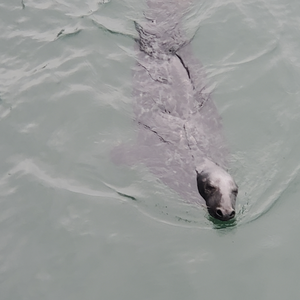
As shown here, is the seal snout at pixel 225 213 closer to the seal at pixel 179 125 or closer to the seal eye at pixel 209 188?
the seal at pixel 179 125

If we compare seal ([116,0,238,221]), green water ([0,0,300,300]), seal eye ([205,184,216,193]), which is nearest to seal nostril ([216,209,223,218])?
seal ([116,0,238,221])

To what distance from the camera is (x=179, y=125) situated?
7.37m

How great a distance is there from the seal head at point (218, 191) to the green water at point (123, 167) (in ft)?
0.57

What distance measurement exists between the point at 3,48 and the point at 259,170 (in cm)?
528

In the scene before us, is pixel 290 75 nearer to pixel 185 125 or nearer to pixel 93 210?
pixel 185 125

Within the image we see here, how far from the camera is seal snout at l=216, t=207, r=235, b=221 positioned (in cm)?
620

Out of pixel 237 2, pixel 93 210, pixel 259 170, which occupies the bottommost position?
pixel 93 210

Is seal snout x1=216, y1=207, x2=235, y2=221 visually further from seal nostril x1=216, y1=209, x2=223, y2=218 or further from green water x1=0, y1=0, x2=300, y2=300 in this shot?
green water x1=0, y1=0, x2=300, y2=300

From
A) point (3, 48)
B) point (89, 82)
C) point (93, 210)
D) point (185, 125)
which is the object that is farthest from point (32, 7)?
point (93, 210)

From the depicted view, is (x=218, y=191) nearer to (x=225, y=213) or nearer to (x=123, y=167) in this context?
(x=225, y=213)

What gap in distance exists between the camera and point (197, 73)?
8.34 m

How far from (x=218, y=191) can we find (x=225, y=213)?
32 cm

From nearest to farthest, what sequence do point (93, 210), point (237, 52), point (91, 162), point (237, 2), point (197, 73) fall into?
point (93, 210) < point (91, 162) < point (197, 73) < point (237, 52) < point (237, 2)

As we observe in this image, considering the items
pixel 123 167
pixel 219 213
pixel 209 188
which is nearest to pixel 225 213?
pixel 219 213
